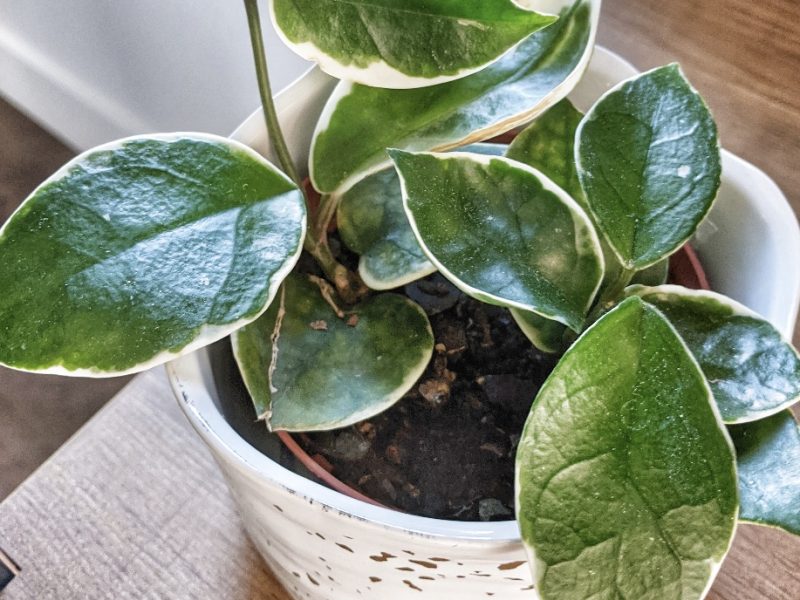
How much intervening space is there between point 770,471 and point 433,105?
0.24 meters

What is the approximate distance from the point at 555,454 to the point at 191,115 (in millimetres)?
871

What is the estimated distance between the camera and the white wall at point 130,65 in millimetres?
877

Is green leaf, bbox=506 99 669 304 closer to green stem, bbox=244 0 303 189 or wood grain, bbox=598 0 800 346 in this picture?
green stem, bbox=244 0 303 189

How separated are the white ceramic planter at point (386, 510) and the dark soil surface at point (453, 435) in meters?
0.05

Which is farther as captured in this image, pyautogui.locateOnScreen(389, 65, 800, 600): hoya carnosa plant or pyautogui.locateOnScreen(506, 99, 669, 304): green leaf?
pyautogui.locateOnScreen(506, 99, 669, 304): green leaf

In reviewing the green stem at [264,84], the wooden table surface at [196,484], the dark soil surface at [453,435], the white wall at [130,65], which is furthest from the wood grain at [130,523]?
the white wall at [130,65]

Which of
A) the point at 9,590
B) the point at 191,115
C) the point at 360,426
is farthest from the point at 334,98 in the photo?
the point at 191,115

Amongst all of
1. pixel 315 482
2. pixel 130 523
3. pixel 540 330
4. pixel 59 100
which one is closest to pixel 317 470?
→ pixel 315 482

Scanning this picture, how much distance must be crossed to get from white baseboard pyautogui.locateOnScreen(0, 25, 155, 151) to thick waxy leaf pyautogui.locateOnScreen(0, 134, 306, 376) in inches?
32.0

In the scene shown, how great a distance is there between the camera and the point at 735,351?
1.13ft

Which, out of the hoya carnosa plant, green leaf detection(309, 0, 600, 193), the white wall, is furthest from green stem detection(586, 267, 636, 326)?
the white wall

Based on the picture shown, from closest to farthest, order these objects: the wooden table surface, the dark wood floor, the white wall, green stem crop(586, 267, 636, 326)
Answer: green stem crop(586, 267, 636, 326), the wooden table surface, the white wall, the dark wood floor

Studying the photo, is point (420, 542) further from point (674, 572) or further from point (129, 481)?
point (129, 481)

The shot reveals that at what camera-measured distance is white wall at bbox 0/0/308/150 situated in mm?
877
